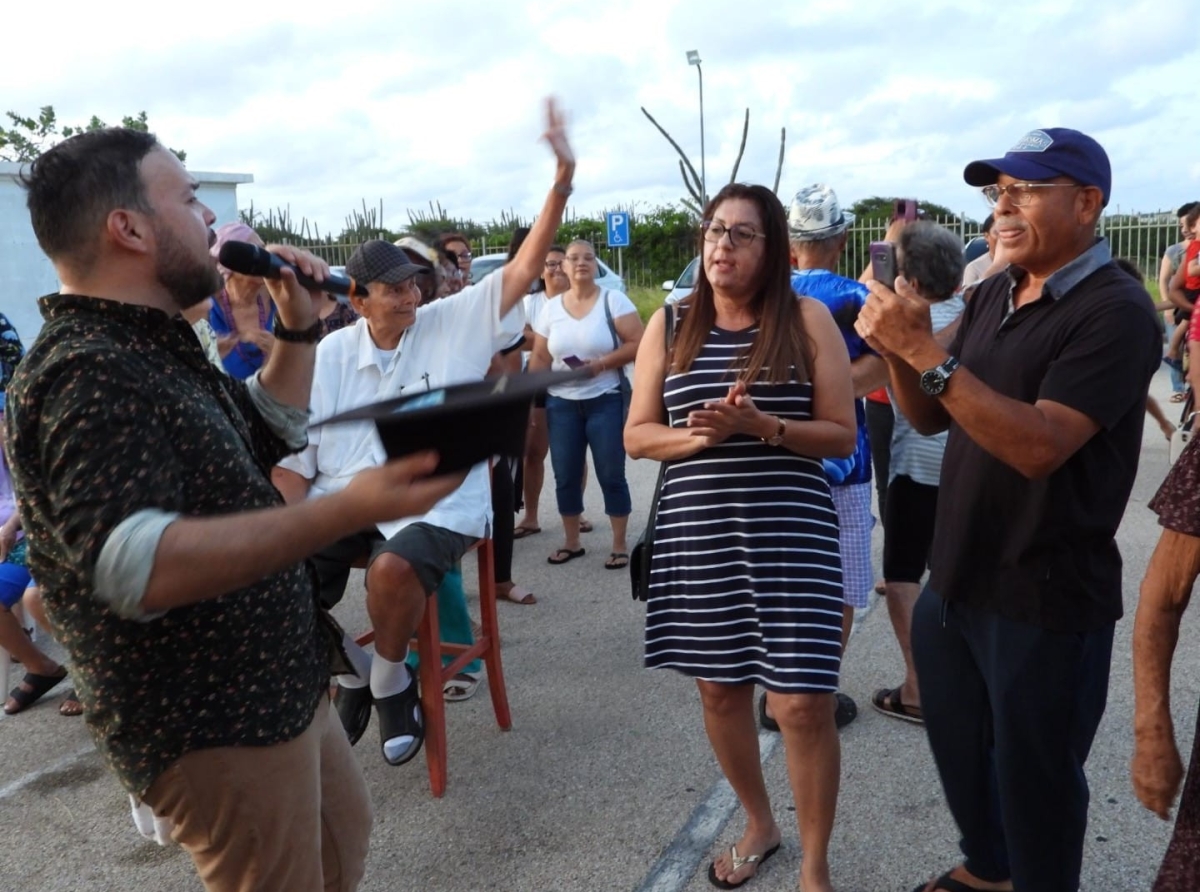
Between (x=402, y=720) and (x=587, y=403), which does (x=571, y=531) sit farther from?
(x=402, y=720)

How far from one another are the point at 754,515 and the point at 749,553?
0.10m

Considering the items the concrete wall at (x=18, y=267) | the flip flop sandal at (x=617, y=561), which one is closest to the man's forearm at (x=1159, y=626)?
the flip flop sandal at (x=617, y=561)

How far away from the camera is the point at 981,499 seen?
89.1 inches

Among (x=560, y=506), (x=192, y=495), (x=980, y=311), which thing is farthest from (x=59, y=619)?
(x=560, y=506)

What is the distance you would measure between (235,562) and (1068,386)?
1614 mm

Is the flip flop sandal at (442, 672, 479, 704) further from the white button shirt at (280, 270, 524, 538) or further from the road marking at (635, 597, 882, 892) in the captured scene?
the road marking at (635, 597, 882, 892)

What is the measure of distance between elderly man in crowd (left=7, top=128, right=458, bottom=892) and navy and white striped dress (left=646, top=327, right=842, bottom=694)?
109cm

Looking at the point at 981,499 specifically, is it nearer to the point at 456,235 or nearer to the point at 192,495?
the point at 192,495

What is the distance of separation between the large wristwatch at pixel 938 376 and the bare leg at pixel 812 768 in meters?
0.93

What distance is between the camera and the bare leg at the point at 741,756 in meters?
2.77

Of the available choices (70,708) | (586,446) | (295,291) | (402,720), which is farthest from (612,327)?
(295,291)

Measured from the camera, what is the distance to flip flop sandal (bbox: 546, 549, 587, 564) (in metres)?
6.15

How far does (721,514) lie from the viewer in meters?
2.70

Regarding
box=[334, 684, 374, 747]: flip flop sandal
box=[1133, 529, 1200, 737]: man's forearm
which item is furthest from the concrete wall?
box=[1133, 529, 1200, 737]: man's forearm
